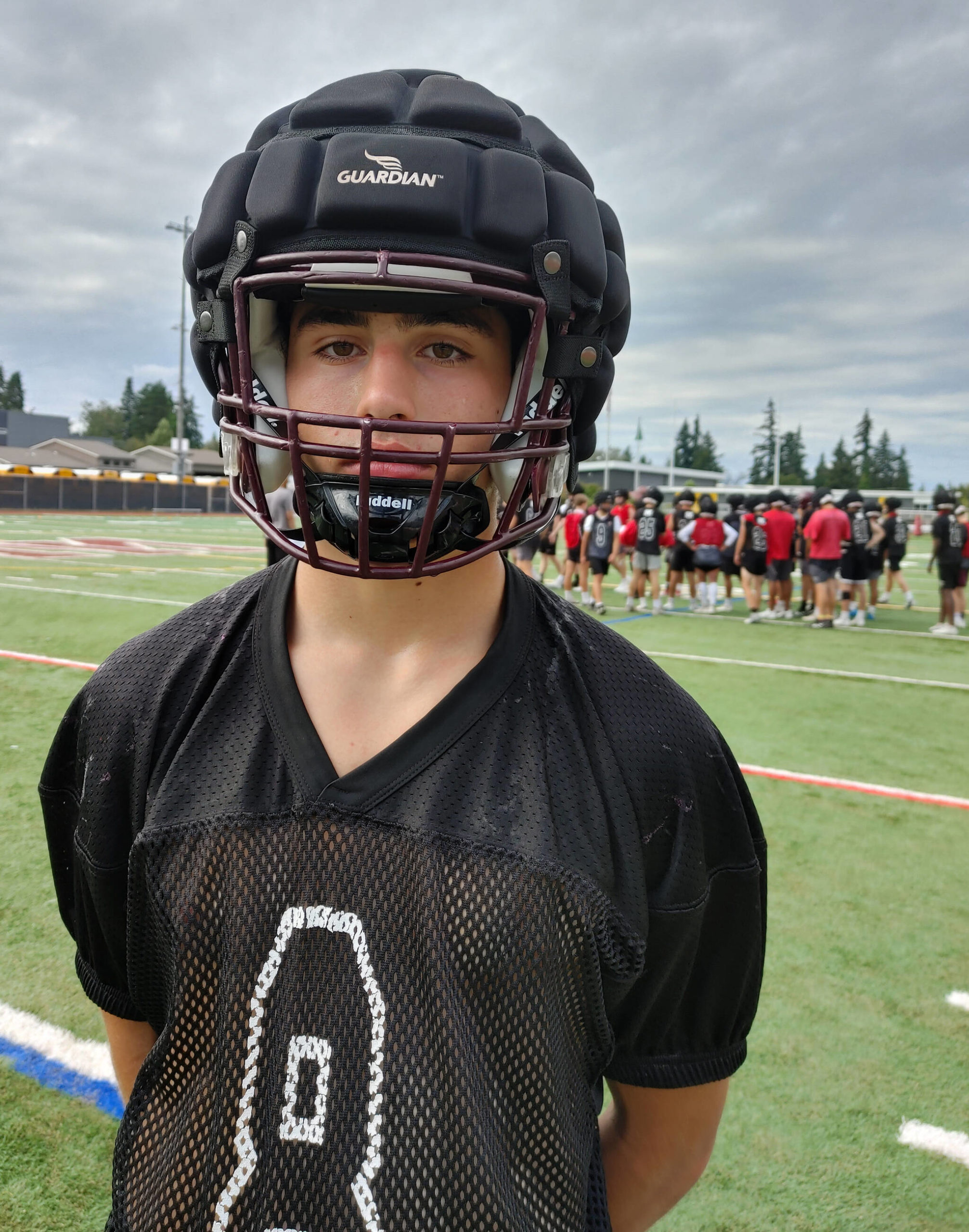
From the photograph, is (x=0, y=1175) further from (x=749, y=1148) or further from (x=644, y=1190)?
(x=749, y=1148)

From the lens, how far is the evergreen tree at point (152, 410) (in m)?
105

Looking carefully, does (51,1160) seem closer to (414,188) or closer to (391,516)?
(391,516)

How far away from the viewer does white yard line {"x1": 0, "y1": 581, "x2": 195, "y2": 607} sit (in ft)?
38.7

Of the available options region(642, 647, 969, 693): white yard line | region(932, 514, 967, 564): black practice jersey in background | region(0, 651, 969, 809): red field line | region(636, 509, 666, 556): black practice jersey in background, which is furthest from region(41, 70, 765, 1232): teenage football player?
region(932, 514, 967, 564): black practice jersey in background

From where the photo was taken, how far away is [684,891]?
1.29 metres

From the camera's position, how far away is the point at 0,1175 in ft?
7.57

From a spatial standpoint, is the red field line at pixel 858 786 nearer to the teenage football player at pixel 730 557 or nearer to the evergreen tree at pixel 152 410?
the teenage football player at pixel 730 557

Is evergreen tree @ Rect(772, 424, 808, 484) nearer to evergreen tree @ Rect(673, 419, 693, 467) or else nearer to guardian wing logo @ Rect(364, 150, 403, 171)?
evergreen tree @ Rect(673, 419, 693, 467)

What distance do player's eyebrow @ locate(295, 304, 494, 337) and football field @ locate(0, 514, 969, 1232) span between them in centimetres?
218

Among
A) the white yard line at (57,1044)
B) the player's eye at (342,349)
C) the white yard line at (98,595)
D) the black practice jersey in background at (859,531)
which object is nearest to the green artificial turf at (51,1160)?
the white yard line at (57,1044)

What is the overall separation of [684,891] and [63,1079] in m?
2.25

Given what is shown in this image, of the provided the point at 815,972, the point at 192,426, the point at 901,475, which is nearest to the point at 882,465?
the point at 901,475

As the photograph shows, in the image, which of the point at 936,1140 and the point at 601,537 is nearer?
the point at 936,1140

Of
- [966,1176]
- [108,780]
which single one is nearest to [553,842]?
[108,780]
